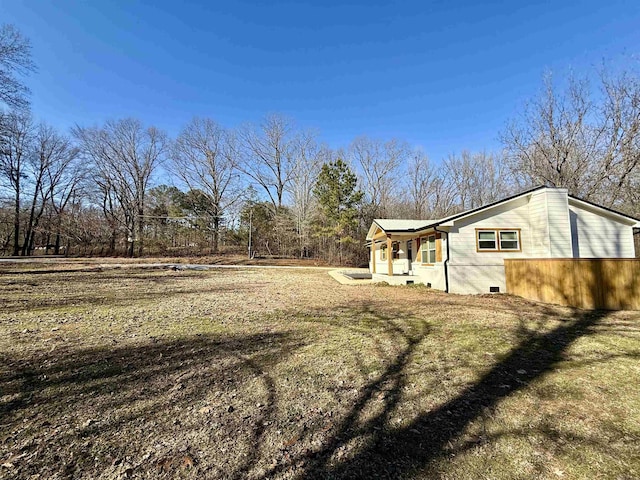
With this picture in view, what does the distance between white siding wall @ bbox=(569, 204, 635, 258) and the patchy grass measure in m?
6.77

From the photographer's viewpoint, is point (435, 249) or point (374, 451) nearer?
point (374, 451)

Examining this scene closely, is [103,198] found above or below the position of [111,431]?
above

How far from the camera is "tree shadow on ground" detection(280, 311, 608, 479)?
2.17 metres

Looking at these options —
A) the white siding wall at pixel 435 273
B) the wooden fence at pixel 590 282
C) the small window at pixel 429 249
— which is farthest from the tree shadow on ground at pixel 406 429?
the small window at pixel 429 249

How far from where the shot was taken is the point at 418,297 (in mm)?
10367

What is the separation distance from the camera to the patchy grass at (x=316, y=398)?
7.30ft

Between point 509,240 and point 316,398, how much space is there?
11.5m

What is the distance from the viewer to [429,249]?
45.4 feet

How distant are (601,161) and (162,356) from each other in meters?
25.1

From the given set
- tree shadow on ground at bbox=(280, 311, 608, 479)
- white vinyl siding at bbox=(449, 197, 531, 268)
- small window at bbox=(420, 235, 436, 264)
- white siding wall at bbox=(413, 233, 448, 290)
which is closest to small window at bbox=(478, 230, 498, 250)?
white vinyl siding at bbox=(449, 197, 531, 268)

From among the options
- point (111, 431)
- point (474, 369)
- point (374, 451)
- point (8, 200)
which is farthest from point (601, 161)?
point (8, 200)

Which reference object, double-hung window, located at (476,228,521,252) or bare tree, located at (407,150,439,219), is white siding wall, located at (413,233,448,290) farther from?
bare tree, located at (407,150,439,219)

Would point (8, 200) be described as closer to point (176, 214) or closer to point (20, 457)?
point (176, 214)

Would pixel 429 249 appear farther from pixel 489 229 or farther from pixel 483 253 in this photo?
pixel 489 229
